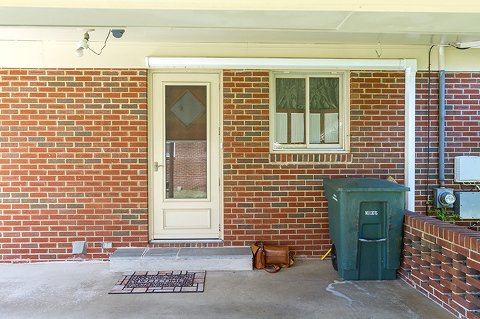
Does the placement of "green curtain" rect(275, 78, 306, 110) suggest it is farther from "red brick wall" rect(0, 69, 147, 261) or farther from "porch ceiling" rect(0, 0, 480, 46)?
"red brick wall" rect(0, 69, 147, 261)

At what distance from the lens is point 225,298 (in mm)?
3770

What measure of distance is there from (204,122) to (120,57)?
4.87ft

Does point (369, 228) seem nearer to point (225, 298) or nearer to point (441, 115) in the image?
point (225, 298)

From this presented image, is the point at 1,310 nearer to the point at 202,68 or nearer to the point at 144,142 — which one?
the point at 144,142

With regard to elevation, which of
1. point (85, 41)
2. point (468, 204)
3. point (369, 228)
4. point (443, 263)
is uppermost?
point (85, 41)

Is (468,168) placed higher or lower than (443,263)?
higher

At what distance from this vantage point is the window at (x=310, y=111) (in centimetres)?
514

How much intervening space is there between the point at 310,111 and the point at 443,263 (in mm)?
2632

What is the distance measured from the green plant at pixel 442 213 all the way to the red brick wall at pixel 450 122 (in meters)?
0.09

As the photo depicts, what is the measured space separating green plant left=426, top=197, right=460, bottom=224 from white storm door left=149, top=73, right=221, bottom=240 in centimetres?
309

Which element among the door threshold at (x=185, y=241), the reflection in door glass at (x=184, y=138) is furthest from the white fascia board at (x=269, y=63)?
the door threshold at (x=185, y=241)

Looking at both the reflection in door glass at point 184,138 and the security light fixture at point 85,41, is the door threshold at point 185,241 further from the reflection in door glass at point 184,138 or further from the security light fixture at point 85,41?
the security light fixture at point 85,41

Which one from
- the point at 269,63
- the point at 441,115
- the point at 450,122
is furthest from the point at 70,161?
the point at 450,122

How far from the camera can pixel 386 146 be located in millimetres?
5059
